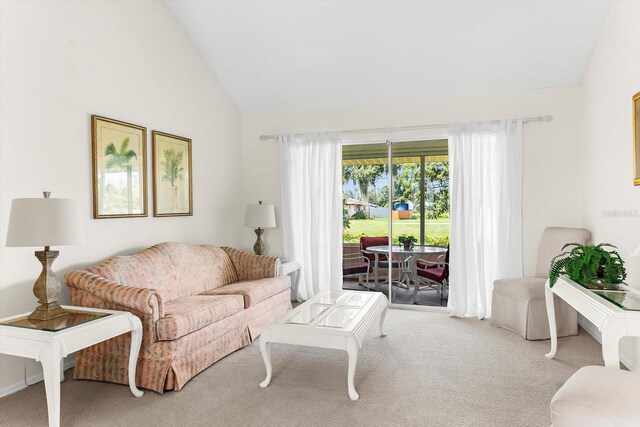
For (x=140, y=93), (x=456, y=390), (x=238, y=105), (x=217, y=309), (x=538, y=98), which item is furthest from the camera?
(x=238, y=105)

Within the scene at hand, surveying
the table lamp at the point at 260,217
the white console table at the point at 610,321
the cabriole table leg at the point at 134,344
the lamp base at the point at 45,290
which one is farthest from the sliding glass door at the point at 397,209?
the lamp base at the point at 45,290

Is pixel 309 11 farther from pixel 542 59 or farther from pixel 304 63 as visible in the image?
pixel 542 59

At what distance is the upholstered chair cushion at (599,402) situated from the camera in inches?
64.9

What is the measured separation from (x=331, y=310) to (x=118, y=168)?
7.40 feet

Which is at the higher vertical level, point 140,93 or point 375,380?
point 140,93

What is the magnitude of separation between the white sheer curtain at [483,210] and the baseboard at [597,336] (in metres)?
0.74

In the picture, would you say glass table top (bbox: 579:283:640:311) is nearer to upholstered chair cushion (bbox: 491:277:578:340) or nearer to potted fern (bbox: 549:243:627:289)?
potted fern (bbox: 549:243:627:289)

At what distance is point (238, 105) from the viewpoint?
5.65 metres

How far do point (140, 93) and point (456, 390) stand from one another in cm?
372

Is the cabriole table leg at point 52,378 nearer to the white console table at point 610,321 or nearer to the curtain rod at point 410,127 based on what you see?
the white console table at point 610,321

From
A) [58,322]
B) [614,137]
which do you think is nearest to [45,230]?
[58,322]

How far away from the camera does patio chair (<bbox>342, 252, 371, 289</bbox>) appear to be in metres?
5.53

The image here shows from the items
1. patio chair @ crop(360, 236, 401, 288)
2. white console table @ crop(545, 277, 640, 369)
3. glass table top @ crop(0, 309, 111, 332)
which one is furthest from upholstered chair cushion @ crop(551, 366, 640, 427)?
patio chair @ crop(360, 236, 401, 288)

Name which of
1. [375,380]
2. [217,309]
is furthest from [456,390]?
[217,309]
